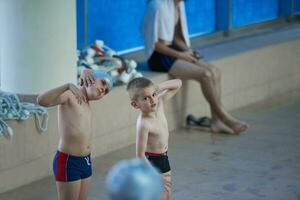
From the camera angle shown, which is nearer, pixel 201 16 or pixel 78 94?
pixel 78 94

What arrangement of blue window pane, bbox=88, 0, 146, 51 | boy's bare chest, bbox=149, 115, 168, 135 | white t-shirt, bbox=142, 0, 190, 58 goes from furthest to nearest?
blue window pane, bbox=88, 0, 146, 51, white t-shirt, bbox=142, 0, 190, 58, boy's bare chest, bbox=149, 115, 168, 135

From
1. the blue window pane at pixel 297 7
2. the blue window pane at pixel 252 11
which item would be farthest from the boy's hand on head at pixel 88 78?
the blue window pane at pixel 297 7

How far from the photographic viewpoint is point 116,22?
8.42m

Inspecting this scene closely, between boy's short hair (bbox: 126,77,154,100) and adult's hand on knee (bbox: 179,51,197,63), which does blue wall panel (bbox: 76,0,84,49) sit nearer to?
adult's hand on knee (bbox: 179,51,197,63)

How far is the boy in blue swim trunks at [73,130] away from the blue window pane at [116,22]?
4.15m

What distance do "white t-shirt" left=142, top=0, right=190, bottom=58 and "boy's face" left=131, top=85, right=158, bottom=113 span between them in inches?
136

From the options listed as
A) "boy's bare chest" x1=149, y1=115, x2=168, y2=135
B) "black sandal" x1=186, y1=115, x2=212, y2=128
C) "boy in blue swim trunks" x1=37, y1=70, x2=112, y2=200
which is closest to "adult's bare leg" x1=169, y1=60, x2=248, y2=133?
"black sandal" x1=186, y1=115, x2=212, y2=128

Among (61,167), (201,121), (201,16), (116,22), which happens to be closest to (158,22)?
(116,22)

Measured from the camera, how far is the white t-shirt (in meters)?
7.48

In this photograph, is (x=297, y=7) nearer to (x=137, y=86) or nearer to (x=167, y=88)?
(x=167, y=88)

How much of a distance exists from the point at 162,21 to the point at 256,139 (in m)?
1.50

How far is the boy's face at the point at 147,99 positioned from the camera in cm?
404

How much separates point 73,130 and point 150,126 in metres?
0.45

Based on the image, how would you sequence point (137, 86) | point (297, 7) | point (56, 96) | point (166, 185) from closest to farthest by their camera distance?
1. point (56, 96)
2. point (137, 86)
3. point (166, 185)
4. point (297, 7)
